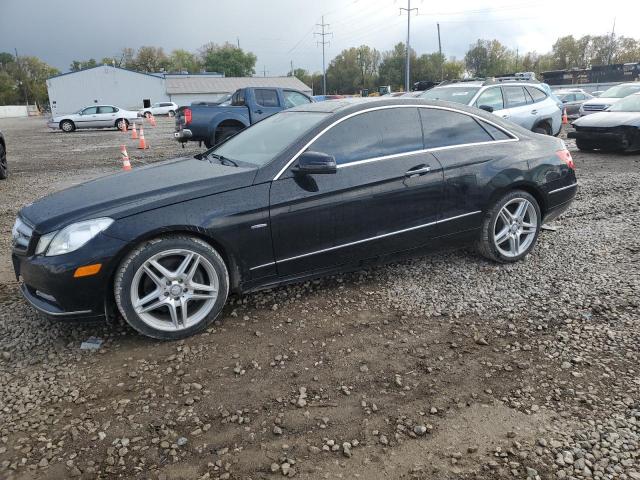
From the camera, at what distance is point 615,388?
2.78m

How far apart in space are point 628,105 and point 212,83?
70.5m

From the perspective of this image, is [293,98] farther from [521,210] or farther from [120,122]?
[120,122]

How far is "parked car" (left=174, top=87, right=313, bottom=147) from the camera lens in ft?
40.8

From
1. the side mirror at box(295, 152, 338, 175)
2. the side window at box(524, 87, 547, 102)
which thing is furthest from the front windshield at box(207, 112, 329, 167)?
the side window at box(524, 87, 547, 102)

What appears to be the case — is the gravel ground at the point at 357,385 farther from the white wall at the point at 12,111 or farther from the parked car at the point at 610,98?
the white wall at the point at 12,111

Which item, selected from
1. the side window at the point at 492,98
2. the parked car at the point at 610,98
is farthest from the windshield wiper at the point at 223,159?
the parked car at the point at 610,98

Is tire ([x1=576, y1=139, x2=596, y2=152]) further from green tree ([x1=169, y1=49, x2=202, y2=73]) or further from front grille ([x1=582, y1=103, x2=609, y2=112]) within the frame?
green tree ([x1=169, y1=49, x2=202, y2=73])

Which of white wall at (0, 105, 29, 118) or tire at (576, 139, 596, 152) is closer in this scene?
tire at (576, 139, 596, 152)

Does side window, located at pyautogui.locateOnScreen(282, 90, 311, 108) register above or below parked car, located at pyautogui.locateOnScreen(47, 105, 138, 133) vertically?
above

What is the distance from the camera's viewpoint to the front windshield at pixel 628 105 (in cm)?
1164

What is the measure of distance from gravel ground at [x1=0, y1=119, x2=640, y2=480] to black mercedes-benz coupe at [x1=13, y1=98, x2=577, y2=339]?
34 cm

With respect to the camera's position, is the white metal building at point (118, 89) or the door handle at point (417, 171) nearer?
the door handle at point (417, 171)

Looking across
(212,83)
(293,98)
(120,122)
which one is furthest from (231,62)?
(293,98)

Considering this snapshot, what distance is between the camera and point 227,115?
495 inches
